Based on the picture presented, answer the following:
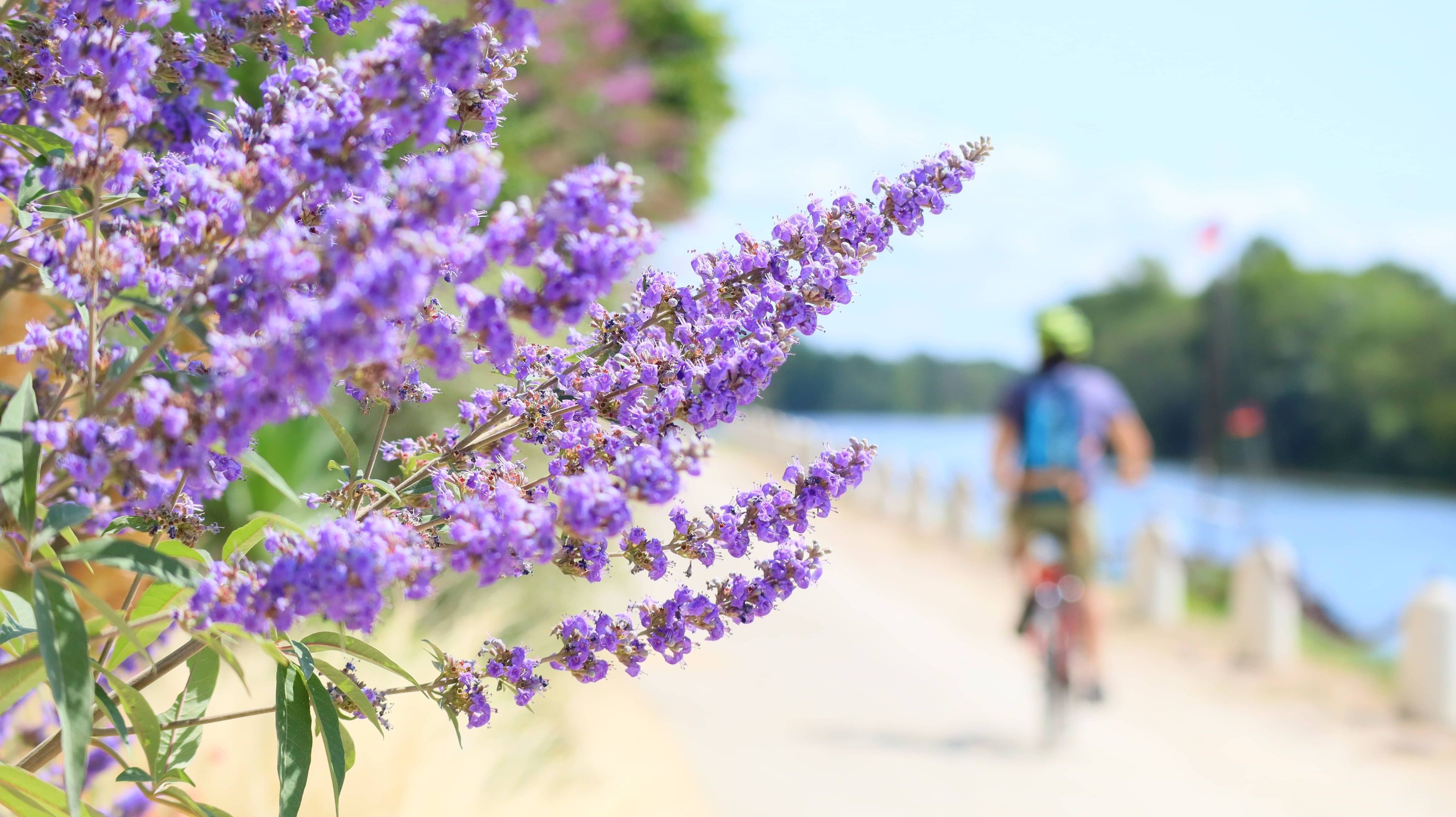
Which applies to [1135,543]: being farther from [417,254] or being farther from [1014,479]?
[417,254]

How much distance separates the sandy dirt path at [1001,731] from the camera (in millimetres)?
6273

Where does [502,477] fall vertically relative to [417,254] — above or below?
below

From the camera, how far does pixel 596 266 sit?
1.07 meters

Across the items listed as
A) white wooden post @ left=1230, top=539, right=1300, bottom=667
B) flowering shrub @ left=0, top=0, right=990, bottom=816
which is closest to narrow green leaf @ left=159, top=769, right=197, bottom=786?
flowering shrub @ left=0, top=0, right=990, bottom=816

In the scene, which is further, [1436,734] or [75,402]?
[1436,734]

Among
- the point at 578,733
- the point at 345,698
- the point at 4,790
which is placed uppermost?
the point at 345,698

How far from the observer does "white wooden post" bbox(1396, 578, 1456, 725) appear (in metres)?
8.06

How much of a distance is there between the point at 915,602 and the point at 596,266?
12.1 meters

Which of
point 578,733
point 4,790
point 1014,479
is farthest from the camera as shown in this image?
point 1014,479

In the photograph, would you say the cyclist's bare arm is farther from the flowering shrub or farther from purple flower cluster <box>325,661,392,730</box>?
→ purple flower cluster <box>325,661,392,730</box>

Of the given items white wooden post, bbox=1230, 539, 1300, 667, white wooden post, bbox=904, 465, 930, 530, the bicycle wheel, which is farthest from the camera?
white wooden post, bbox=904, 465, 930, 530

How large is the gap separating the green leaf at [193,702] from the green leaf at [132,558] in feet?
1.22

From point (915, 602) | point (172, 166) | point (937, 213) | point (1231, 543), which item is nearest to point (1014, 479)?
point (915, 602)

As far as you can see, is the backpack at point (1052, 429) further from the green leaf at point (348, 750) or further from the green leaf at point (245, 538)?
the green leaf at point (245, 538)
